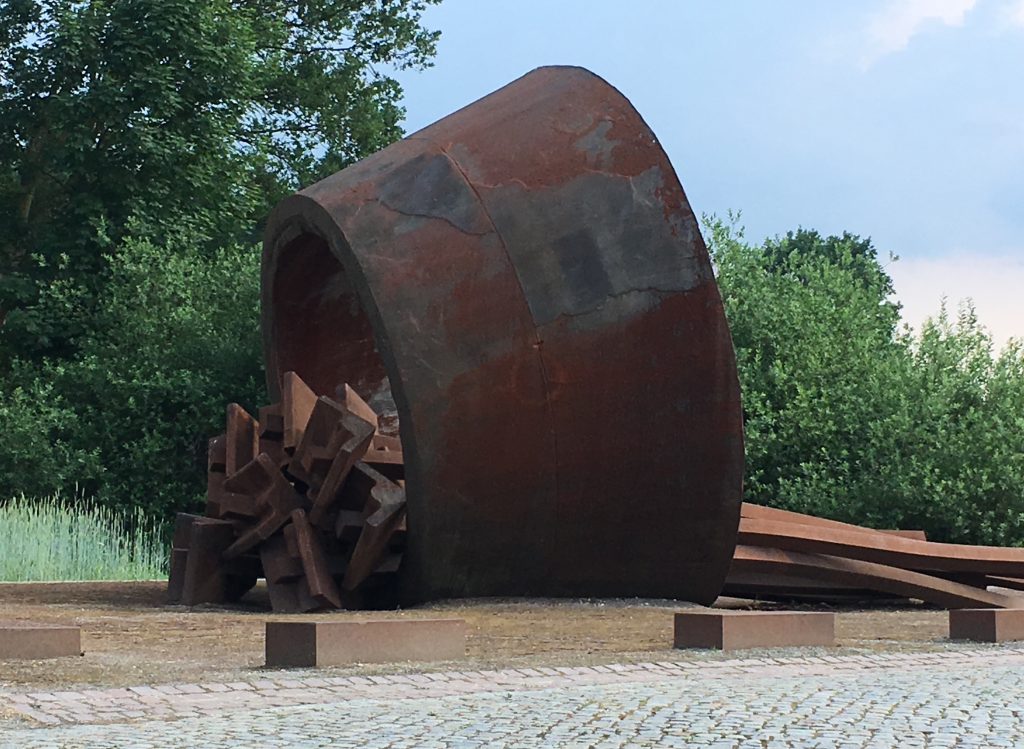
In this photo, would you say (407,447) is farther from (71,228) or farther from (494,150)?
(71,228)

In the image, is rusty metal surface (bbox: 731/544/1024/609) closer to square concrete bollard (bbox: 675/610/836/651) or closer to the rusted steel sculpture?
the rusted steel sculpture

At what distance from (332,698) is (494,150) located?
4.74 meters

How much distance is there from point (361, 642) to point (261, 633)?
1722 mm

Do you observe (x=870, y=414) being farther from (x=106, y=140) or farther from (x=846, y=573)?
(x=106, y=140)

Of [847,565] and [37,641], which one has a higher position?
[847,565]

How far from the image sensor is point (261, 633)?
765 centimetres

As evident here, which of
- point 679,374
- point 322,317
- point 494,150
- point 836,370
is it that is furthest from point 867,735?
point 836,370

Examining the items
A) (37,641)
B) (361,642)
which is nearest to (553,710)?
(361,642)

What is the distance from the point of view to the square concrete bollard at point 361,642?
5941 mm

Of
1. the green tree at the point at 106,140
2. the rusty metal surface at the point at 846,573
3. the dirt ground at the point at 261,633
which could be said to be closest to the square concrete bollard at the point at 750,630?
the dirt ground at the point at 261,633

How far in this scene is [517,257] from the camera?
8.70 meters

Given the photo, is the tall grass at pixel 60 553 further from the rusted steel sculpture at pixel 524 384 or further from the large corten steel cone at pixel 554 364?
the large corten steel cone at pixel 554 364

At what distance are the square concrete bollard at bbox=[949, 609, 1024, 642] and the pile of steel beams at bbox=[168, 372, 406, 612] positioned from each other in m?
3.12

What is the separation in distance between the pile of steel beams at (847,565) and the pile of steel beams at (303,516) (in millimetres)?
2354
